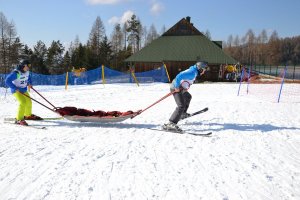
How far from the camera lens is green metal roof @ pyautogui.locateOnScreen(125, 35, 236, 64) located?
102 ft

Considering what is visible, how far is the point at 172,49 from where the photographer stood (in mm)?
32781

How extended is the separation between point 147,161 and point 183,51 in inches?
1118

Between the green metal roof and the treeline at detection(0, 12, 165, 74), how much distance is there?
52.4ft

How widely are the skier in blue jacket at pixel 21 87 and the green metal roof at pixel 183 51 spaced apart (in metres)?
24.0

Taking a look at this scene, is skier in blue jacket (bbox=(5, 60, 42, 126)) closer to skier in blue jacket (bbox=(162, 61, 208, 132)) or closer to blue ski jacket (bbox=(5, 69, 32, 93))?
blue ski jacket (bbox=(5, 69, 32, 93))

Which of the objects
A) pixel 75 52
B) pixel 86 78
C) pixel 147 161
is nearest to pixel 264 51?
pixel 75 52

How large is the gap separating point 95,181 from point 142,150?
1.49 metres

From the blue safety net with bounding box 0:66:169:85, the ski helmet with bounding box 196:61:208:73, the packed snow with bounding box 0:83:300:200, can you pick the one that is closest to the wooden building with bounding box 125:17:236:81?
the blue safety net with bounding box 0:66:169:85

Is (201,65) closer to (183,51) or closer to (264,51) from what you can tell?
(183,51)

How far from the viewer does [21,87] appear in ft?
24.9

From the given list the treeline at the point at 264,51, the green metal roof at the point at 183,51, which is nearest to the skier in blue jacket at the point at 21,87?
the green metal roof at the point at 183,51

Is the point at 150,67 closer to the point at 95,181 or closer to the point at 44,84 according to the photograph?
the point at 44,84

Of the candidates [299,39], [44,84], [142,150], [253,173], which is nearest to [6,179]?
[142,150]

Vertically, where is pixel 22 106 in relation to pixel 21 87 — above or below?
below
